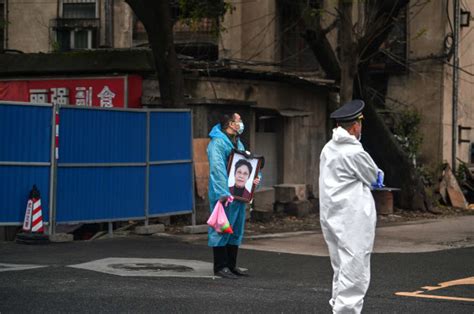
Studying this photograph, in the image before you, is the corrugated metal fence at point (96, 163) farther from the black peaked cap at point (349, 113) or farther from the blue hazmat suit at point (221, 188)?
the black peaked cap at point (349, 113)

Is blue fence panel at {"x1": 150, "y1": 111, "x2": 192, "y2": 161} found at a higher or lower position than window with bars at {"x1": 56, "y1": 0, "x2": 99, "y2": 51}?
lower

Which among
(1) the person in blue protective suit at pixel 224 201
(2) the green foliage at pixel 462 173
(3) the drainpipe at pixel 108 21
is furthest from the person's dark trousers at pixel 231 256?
(3) the drainpipe at pixel 108 21

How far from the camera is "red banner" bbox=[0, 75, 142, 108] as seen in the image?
18.2 metres

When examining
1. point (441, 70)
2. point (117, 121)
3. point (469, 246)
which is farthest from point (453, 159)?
point (117, 121)

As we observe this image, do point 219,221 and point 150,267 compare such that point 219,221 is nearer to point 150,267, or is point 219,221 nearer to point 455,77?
point 150,267

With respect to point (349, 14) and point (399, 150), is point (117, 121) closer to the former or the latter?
point (349, 14)

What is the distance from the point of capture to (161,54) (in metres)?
16.5

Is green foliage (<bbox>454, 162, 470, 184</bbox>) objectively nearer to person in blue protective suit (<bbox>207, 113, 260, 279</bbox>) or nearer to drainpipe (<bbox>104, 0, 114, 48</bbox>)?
drainpipe (<bbox>104, 0, 114, 48</bbox>)

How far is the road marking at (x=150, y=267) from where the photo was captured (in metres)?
10.2

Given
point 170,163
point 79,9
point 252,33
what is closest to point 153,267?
point 170,163

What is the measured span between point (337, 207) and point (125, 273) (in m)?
3.95

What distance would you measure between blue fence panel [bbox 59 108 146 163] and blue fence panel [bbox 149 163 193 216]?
1.51 ft

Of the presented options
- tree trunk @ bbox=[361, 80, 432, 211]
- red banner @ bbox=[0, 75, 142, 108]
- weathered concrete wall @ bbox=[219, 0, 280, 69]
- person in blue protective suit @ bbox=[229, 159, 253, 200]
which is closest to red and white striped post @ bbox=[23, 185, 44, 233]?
person in blue protective suit @ bbox=[229, 159, 253, 200]

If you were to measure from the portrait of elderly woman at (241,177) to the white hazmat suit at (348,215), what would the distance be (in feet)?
10.4
